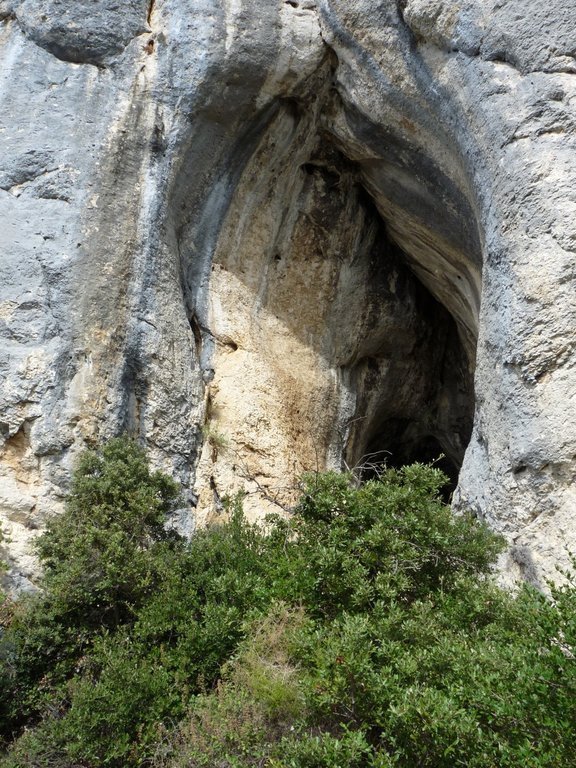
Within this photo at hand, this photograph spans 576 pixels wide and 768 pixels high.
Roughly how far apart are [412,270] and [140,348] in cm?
426

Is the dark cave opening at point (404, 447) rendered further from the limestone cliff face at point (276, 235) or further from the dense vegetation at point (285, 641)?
the dense vegetation at point (285, 641)

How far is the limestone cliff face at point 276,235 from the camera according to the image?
598 centimetres

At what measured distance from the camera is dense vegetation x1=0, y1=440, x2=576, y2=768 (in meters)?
3.70

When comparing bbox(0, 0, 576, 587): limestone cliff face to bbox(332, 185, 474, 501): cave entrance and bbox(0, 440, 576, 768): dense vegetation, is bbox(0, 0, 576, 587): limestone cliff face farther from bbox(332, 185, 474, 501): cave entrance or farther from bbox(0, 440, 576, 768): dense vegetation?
bbox(0, 440, 576, 768): dense vegetation

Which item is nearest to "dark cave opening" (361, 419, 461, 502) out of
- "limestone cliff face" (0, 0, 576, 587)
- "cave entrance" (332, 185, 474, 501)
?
"cave entrance" (332, 185, 474, 501)

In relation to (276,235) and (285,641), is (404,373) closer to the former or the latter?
(276,235)

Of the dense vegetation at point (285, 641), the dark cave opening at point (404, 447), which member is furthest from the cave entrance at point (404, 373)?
the dense vegetation at point (285, 641)

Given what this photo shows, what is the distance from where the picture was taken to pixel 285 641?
505 centimetres

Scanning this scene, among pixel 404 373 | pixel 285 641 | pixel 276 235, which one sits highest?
pixel 276 235

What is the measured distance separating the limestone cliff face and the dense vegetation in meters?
0.68

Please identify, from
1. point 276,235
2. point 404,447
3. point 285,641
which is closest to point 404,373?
point 404,447

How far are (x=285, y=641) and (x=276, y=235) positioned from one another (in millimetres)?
5492

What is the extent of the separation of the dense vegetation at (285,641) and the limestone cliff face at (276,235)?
2.22 ft

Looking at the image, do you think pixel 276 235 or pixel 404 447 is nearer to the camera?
pixel 276 235
